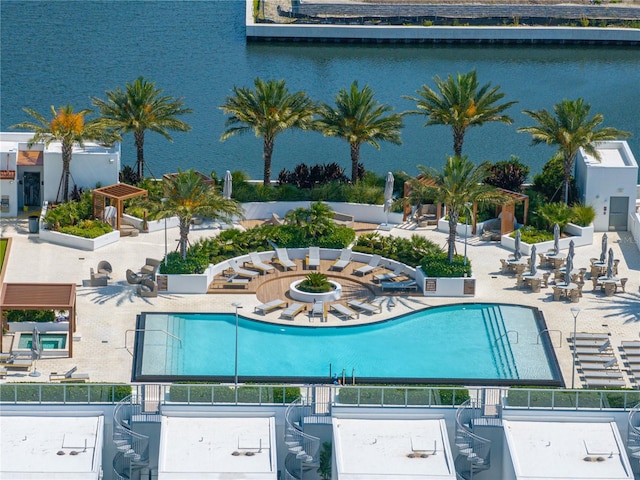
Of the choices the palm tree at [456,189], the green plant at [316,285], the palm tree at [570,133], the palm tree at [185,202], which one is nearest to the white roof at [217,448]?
the green plant at [316,285]

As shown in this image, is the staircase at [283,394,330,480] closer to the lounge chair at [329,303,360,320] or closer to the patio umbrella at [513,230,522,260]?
the lounge chair at [329,303,360,320]

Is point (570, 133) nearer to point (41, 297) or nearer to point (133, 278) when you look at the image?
point (133, 278)

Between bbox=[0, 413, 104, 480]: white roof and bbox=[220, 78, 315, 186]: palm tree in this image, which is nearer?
bbox=[0, 413, 104, 480]: white roof

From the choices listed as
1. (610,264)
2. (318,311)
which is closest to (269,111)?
(318,311)

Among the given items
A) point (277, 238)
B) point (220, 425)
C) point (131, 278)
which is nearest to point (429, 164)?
point (277, 238)

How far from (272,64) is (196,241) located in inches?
1398

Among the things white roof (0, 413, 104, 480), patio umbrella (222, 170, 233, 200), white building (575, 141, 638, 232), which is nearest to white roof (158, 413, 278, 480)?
white roof (0, 413, 104, 480)

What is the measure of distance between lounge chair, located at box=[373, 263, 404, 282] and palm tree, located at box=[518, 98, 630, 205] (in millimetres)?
9888

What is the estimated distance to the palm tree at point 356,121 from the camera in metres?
78.6

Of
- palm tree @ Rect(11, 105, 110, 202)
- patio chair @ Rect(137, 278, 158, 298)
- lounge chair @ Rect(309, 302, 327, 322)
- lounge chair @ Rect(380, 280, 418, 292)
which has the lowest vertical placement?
lounge chair @ Rect(309, 302, 327, 322)

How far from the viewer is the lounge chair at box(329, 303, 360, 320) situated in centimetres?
6825

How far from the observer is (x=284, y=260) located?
73.3 meters

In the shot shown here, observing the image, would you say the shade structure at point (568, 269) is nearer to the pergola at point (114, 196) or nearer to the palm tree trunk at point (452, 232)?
the palm tree trunk at point (452, 232)

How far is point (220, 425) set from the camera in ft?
187
